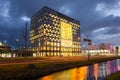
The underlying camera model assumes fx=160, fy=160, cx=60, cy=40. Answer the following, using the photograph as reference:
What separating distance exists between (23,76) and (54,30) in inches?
6274

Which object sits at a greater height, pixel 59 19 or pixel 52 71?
pixel 59 19

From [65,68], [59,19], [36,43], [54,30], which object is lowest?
[65,68]

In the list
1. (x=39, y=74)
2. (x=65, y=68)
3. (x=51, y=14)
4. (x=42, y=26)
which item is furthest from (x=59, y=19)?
(x=39, y=74)

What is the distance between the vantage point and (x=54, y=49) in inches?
7047

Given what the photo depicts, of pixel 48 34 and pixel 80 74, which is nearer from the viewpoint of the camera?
pixel 80 74

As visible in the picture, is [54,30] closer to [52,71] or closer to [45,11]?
[45,11]

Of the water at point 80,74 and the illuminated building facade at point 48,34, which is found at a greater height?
the illuminated building facade at point 48,34

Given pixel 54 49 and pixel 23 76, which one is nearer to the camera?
pixel 23 76

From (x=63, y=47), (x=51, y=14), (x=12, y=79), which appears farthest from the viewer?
(x=63, y=47)

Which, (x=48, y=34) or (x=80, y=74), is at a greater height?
(x=48, y=34)

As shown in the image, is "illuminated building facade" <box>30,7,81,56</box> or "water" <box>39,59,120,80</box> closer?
"water" <box>39,59,120,80</box>

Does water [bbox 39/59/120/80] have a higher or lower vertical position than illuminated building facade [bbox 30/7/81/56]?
lower

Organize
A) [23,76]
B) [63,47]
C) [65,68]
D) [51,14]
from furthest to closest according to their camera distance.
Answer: [63,47] < [51,14] < [65,68] < [23,76]

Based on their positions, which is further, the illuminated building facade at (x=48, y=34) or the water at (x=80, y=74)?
the illuminated building facade at (x=48, y=34)
